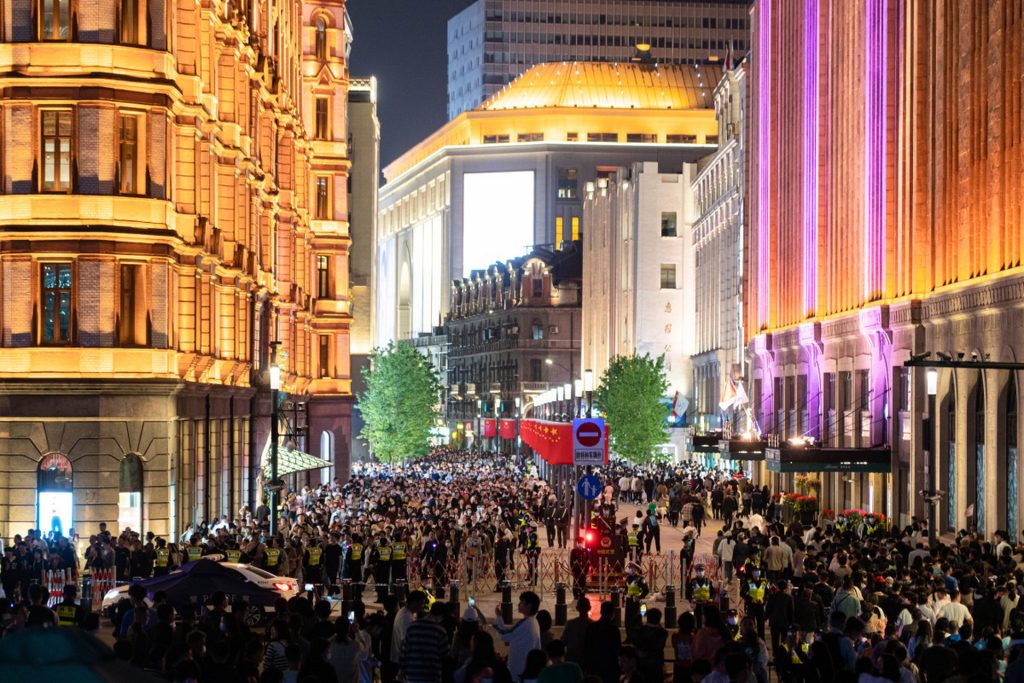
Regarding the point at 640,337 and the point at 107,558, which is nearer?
the point at 107,558

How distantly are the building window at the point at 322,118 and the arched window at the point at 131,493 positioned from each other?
4435 centimetres

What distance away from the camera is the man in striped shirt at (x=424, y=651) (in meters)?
18.2

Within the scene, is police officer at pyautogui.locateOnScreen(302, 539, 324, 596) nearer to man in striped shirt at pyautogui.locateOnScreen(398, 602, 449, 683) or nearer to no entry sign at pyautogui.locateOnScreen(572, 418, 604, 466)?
no entry sign at pyautogui.locateOnScreen(572, 418, 604, 466)

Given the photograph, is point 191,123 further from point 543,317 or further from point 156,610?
point 543,317

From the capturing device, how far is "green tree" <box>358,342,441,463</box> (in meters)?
122

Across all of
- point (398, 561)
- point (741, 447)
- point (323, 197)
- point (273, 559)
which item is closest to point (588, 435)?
point (398, 561)

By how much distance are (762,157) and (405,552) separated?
5305 cm

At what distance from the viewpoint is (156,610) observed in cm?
2250

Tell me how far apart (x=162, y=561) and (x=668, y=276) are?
345ft

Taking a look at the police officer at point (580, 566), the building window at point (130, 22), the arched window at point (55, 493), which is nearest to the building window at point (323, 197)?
the building window at point (130, 22)

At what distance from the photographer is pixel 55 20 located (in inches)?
1692

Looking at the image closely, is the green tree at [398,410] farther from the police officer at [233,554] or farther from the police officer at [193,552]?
the police officer at [233,554]

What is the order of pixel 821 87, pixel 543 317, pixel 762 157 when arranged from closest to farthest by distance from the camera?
pixel 821 87
pixel 762 157
pixel 543 317

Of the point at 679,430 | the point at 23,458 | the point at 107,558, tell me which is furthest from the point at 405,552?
the point at 679,430
